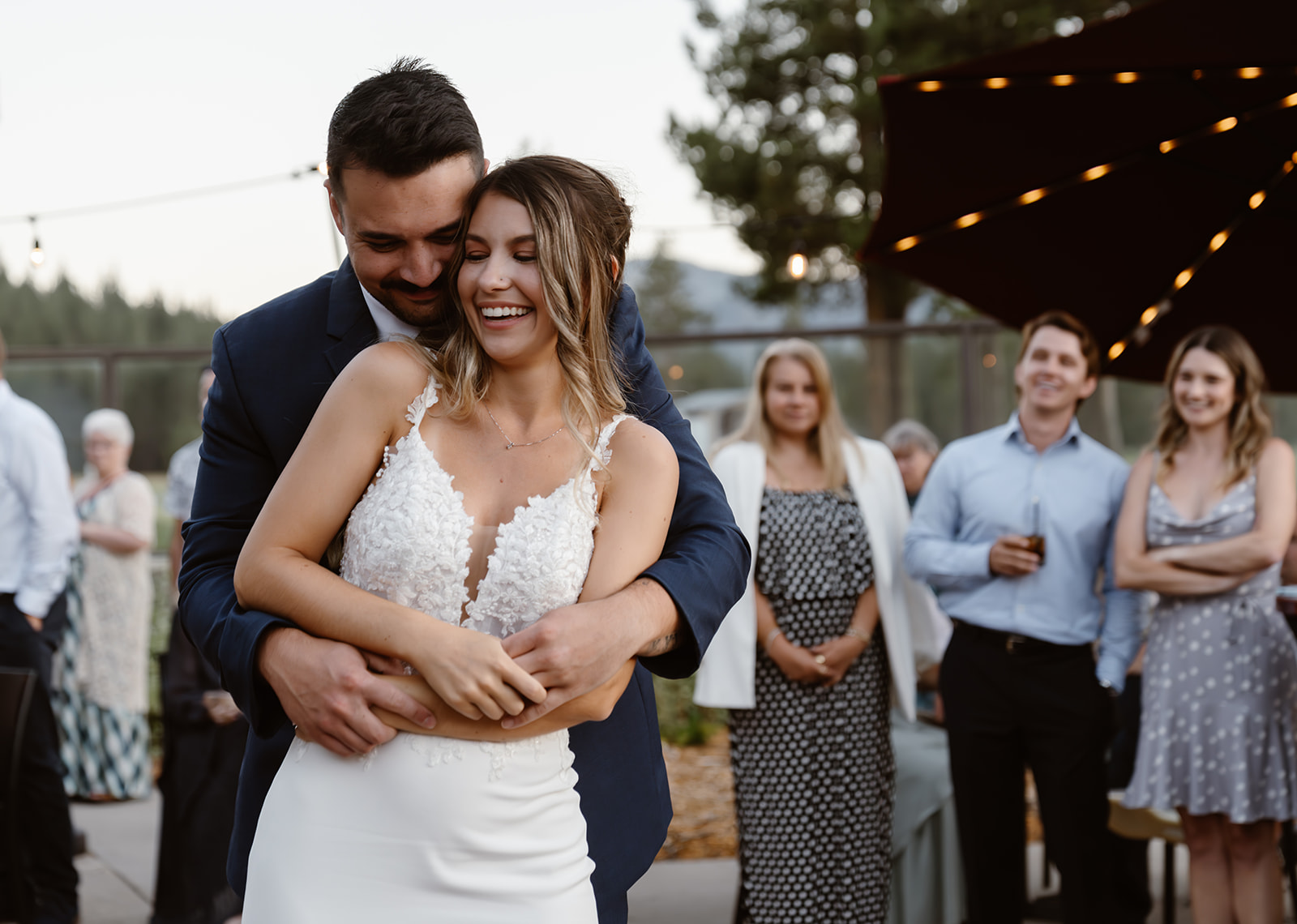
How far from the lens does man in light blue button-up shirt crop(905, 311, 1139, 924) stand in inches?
153

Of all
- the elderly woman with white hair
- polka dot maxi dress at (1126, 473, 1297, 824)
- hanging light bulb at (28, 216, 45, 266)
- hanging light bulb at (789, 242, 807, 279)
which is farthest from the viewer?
the elderly woman with white hair

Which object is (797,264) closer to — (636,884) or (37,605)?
(636,884)

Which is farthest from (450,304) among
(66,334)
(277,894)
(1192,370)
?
(66,334)

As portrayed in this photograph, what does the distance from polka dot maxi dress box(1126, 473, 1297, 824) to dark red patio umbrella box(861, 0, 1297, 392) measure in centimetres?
107

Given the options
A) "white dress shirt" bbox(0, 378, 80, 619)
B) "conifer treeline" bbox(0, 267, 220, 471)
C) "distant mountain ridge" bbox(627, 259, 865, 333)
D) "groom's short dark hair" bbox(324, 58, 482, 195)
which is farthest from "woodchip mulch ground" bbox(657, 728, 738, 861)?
"distant mountain ridge" bbox(627, 259, 865, 333)

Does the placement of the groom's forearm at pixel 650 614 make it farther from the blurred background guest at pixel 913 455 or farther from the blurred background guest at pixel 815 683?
the blurred background guest at pixel 913 455

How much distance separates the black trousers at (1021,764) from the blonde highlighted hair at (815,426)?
76 cm

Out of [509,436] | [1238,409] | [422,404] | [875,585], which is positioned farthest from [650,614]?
[1238,409]

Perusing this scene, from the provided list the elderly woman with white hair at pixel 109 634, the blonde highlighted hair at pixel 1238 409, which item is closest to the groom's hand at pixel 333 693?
the blonde highlighted hair at pixel 1238 409

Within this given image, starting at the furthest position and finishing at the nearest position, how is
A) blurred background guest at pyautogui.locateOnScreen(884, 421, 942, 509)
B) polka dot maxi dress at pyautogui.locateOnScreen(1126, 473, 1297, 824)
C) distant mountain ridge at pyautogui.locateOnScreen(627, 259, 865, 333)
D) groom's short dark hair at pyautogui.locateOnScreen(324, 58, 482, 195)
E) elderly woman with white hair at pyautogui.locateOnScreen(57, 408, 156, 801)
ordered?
distant mountain ridge at pyautogui.locateOnScreen(627, 259, 865, 333) < elderly woman with white hair at pyautogui.locateOnScreen(57, 408, 156, 801) < blurred background guest at pyautogui.locateOnScreen(884, 421, 942, 509) < polka dot maxi dress at pyautogui.locateOnScreen(1126, 473, 1297, 824) < groom's short dark hair at pyautogui.locateOnScreen(324, 58, 482, 195)

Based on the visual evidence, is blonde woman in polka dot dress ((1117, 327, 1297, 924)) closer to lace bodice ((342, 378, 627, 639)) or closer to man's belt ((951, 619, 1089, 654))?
man's belt ((951, 619, 1089, 654))

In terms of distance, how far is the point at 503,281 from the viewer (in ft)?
5.84

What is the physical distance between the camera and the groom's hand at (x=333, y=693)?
163cm

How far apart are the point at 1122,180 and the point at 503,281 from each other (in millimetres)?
3249
